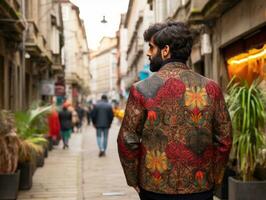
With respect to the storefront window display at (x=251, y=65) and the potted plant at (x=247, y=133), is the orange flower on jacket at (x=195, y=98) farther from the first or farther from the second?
the storefront window display at (x=251, y=65)

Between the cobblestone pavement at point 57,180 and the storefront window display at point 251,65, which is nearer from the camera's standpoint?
the cobblestone pavement at point 57,180

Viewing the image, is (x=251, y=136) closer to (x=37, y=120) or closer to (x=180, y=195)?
(x=180, y=195)

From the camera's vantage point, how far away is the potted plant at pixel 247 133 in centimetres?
738

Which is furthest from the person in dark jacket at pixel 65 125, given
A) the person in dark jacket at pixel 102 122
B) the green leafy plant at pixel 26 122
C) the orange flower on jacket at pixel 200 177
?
the orange flower on jacket at pixel 200 177

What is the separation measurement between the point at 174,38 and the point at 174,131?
559 millimetres

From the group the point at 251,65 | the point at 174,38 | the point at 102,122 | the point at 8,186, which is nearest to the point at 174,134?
the point at 174,38

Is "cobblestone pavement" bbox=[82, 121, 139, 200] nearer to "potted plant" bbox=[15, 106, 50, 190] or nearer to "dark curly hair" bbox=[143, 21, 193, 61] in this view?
"potted plant" bbox=[15, 106, 50, 190]

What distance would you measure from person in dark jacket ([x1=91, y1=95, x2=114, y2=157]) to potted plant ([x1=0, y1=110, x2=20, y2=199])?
26.1 feet

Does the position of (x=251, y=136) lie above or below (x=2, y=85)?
below

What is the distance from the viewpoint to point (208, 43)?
53.4ft

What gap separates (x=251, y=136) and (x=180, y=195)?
4.24 metres

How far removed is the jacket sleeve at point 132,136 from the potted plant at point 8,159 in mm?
5507

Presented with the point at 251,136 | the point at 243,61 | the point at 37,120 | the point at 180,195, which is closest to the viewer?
the point at 180,195

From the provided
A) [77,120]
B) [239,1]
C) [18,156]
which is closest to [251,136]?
[18,156]
